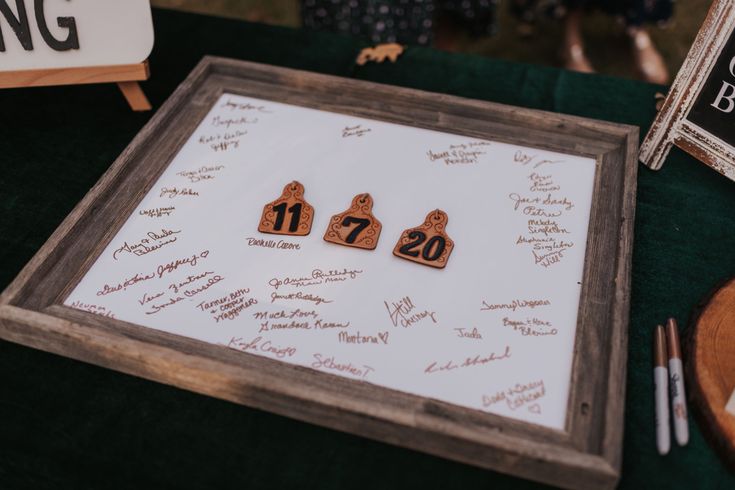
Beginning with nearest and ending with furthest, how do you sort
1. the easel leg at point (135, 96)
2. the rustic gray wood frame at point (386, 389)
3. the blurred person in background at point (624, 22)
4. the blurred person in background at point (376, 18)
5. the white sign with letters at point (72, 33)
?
the rustic gray wood frame at point (386, 389) < the white sign with letters at point (72, 33) < the easel leg at point (135, 96) < the blurred person in background at point (376, 18) < the blurred person in background at point (624, 22)

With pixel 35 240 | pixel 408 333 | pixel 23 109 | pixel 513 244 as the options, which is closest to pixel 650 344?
pixel 513 244

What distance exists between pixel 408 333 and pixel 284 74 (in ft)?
2.34

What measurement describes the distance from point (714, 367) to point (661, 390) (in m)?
0.09

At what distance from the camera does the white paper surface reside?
94 centimetres

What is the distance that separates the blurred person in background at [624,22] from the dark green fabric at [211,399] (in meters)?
1.38

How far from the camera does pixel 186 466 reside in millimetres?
906

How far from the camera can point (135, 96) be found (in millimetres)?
1407

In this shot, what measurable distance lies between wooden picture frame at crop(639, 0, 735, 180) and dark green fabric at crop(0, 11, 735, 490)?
4.5 inches

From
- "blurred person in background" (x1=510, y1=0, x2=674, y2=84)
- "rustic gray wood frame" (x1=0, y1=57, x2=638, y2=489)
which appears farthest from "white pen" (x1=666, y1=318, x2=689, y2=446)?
"blurred person in background" (x1=510, y1=0, x2=674, y2=84)

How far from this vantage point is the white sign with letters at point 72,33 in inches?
46.0

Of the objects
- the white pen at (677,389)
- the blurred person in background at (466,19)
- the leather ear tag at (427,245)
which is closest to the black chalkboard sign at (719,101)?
the white pen at (677,389)

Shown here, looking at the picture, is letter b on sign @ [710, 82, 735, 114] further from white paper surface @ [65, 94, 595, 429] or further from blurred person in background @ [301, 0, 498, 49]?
blurred person in background @ [301, 0, 498, 49]

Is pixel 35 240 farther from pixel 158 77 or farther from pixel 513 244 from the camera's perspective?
pixel 513 244

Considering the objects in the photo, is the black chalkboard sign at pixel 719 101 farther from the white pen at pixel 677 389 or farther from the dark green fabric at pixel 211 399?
the white pen at pixel 677 389
